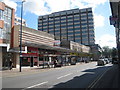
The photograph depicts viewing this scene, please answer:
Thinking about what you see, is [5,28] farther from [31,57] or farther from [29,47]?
[31,57]

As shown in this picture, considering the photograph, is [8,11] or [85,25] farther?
[85,25]

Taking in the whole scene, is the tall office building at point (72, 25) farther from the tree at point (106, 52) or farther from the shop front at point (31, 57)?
the shop front at point (31, 57)

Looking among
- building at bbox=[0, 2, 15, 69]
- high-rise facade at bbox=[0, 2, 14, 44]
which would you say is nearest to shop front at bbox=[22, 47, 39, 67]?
building at bbox=[0, 2, 15, 69]

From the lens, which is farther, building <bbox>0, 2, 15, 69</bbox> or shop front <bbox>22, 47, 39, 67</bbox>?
shop front <bbox>22, 47, 39, 67</bbox>

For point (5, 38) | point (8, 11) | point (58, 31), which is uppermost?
point (58, 31)

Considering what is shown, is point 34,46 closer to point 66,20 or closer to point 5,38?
point 5,38

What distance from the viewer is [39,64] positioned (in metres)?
42.0

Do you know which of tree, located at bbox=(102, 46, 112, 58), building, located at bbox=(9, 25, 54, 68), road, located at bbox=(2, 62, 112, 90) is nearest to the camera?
road, located at bbox=(2, 62, 112, 90)

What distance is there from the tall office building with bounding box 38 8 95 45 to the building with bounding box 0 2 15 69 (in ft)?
318

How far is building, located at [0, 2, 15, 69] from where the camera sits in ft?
107

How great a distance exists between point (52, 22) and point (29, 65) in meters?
120

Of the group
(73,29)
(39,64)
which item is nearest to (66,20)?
(73,29)

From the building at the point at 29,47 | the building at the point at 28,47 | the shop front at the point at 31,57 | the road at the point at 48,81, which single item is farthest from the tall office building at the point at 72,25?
the road at the point at 48,81

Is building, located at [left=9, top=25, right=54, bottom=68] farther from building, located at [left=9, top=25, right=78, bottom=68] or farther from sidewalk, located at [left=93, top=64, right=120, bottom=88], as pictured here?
sidewalk, located at [left=93, top=64, right=120, bottom=88]
